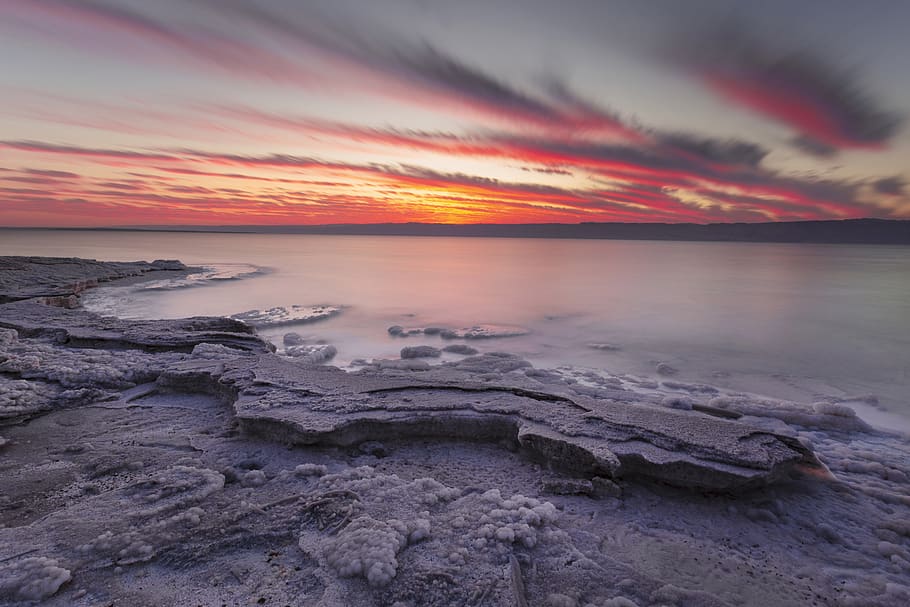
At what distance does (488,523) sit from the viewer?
9.24ft

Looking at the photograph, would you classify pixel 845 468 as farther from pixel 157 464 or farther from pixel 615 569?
pixel 157 464

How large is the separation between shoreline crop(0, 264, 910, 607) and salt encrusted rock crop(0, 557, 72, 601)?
0.01 meters

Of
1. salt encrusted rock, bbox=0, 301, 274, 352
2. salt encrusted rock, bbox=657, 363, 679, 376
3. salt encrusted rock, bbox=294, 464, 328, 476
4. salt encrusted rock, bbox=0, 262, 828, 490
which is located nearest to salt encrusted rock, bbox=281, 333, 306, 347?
salt encrusted rock, bbox=0, 301, 274, 352

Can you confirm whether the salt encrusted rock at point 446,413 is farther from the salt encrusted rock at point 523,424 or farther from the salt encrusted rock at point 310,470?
the salt encrusted rock at point 310,470

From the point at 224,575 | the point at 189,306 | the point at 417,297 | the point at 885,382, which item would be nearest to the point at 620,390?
the point at 885,382

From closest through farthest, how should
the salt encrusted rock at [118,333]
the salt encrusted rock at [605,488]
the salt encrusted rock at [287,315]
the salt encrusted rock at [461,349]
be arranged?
the salt encrusted rock at [605,488] < the salt encrusted rock at [118,333] < the salt encrusted rock at [461,349] < the salt encrusted rock at [287,315]

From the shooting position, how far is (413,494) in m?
3.15

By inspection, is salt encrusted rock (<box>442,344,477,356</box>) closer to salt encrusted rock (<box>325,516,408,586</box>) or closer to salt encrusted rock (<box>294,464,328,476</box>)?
salt encrusted rock (<box>294,464,328,476</box>)

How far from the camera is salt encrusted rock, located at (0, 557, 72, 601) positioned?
2150 mm

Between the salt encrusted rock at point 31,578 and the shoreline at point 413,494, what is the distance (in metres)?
0.01

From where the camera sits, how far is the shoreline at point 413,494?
2.39m

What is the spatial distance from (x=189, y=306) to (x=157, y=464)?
11.8 m

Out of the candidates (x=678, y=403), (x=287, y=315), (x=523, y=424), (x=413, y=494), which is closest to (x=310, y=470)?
(x=413, y=494)

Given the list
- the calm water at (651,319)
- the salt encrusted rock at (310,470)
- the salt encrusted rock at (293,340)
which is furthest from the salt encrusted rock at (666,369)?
the salt encrusted rock at (293,340)
